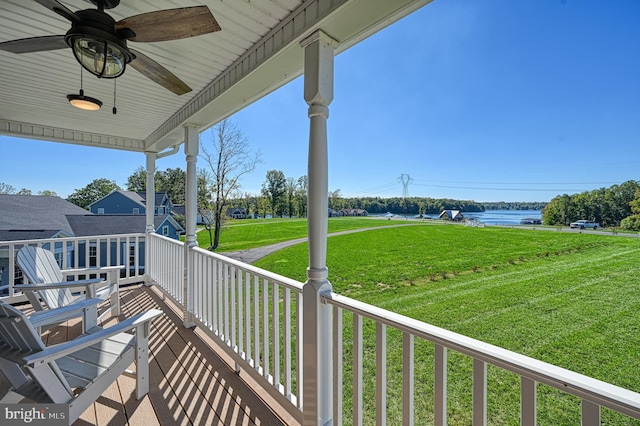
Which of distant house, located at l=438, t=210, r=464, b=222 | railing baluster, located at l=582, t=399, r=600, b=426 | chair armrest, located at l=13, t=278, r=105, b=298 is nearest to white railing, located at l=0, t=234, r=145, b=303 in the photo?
chair armrest, located at l=13, t=278, r=105, b=298

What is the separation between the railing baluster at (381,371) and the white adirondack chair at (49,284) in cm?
274

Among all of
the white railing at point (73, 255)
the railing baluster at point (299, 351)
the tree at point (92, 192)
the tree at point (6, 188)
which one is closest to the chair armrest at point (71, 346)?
the railing baluster at point (299, 351)

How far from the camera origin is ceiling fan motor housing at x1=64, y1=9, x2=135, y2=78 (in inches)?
59.1

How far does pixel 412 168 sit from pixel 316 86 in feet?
28.7

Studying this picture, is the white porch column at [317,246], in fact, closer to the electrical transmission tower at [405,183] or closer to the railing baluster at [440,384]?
the railing baluster at [440,384]

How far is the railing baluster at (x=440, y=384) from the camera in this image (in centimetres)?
110

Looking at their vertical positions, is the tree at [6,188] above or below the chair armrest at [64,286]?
above

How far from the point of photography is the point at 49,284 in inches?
105

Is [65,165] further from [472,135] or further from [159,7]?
[472,135]

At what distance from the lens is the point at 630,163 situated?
2756 mm

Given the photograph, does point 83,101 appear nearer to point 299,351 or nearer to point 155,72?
point 155,72

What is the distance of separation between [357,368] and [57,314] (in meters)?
2.21

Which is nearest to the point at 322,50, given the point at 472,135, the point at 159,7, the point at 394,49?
the point at 159,7

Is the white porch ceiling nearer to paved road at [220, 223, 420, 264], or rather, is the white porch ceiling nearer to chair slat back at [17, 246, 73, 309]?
chair slat back at [17, 246, 73, 309]
